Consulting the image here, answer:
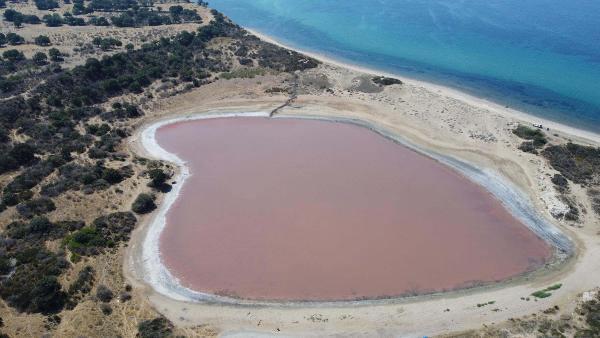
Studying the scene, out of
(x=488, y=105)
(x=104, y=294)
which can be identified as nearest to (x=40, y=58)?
(x=104, y=294)

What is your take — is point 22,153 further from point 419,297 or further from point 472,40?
point 472,40

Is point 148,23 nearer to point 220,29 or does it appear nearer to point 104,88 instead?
point 220,29

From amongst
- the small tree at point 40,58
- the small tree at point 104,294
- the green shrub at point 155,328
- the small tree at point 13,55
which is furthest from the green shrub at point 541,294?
the small tree at point 13,55

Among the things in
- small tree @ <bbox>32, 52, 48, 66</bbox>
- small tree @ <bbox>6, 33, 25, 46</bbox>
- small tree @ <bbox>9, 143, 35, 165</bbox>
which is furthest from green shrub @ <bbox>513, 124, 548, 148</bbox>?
small tree @ <bbox>6, 33, 25, 46</bbox>

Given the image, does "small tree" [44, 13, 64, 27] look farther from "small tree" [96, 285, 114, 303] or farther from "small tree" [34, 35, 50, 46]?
"small tree" [96, 285, 114, 303]

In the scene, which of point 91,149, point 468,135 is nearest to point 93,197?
point 91,149

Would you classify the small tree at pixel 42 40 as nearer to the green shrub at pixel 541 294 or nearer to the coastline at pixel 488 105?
the coastline at pixel 488 105
